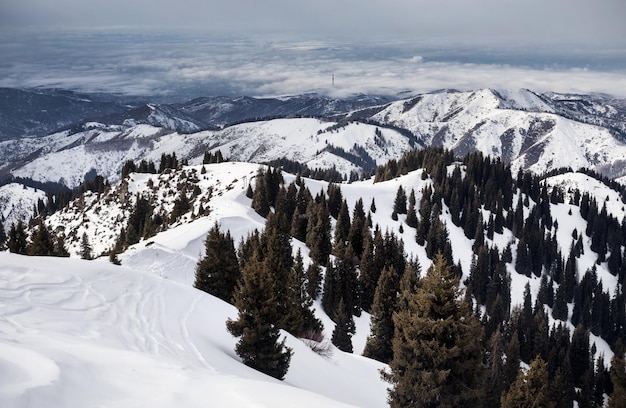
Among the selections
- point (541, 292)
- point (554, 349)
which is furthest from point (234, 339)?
point (541, 292)

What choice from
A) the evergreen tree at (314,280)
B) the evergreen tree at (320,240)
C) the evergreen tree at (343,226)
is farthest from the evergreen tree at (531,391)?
the evergreen tree at (343,226)

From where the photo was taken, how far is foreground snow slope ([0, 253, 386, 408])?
36.6ft

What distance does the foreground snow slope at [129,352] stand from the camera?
439 inches

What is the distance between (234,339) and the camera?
27.1 m

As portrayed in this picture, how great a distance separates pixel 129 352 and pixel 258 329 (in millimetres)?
7979

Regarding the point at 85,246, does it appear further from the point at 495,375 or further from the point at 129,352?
the point at 129,352

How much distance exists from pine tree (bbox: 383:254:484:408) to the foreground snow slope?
4.72 m

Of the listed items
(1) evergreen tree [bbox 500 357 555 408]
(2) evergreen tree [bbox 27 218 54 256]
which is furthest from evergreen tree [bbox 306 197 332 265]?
(1) evergreen tree [bbox 500 357 555 408]

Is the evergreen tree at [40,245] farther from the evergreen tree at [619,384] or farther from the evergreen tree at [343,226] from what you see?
the evergreen tree at [619,384]

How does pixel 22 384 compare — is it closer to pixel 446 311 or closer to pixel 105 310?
pixel 105 310

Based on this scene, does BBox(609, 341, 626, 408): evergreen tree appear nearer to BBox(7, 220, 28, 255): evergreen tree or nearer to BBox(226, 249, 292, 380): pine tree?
BBox(226, 249, 292, 380): pine tree

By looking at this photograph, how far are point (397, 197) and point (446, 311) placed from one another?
117m

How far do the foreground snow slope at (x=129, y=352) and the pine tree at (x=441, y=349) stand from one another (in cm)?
472

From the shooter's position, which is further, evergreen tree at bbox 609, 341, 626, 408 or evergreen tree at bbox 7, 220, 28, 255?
evergreen tree at bbox 7, 220, 28, 255
